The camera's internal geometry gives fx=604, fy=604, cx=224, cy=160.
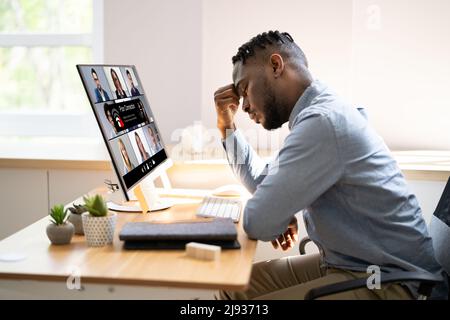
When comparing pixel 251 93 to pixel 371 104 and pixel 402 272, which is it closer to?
pixel 402 272

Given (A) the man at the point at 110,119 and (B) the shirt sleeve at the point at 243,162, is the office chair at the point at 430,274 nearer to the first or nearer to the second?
(B) the shirt sleeve at the point at 243,162

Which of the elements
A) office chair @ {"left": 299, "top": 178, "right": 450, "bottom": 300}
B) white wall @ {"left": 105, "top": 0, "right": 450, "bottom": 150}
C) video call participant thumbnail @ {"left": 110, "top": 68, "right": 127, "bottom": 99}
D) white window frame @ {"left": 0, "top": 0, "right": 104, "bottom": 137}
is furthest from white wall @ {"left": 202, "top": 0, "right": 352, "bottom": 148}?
office chair @ {"left": 299, "top": 178, "right": 450, "bottom": 300}

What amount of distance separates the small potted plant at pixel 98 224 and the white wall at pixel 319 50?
140 centimetres

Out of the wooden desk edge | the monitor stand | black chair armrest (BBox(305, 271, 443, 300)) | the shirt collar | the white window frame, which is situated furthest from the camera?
the white window frame

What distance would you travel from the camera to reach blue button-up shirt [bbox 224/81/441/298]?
1594mm

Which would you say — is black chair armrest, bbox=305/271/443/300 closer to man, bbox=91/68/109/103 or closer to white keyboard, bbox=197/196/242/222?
white keyboard, bbox=197/196/242/222

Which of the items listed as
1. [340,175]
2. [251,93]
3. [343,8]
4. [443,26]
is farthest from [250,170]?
[443,26]

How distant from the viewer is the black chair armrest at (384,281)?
145 cm

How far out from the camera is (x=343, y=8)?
2.83m

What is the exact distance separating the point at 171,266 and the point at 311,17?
70.6 inches

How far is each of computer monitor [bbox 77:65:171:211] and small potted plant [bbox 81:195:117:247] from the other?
114mm

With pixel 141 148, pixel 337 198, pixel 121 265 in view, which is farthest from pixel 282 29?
pixel 121 265

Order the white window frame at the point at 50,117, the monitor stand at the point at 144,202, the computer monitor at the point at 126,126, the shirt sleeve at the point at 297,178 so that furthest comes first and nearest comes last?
the white window frame at the point at 50,117, the monitor stand at the point at 144,202, the computer monitor at the point at 126,126, the shirt sleeve at the point at 297,178

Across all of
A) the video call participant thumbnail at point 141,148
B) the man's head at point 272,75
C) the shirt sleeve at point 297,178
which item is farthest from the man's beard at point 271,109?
the video call participant thumbnail at point 141,148
